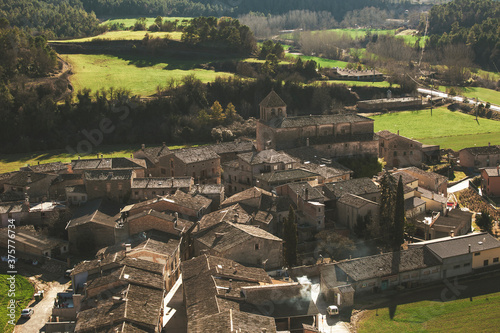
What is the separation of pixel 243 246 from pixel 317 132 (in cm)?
2350

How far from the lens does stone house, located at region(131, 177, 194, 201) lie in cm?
4681

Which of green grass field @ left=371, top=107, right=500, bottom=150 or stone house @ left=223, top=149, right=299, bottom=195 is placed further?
green grass field @ left=371, top=107, right=500, bottom=150

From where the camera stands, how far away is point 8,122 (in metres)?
72.0

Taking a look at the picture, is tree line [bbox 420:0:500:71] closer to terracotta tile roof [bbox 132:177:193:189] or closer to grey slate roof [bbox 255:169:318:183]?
grey slate roof [bbox 255:169:318:183]

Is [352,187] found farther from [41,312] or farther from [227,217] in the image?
[41,312]

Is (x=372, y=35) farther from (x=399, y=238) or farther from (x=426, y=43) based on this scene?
(x=399, y=238)

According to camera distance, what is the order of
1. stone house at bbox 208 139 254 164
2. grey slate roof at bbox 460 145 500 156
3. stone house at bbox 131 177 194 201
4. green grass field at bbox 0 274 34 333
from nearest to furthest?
green grass field at bbox 0 274 34 333, stone house at bbox 131 177 194 201, stone house at bbox 208 139 254 164, grey slate roof at bbox 460 145 500 156

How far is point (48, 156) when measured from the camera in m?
66.9

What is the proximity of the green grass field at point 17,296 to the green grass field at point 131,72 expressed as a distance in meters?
46.0

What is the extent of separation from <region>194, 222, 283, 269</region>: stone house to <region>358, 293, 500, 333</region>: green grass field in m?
6.80

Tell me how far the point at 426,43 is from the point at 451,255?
9792 cm

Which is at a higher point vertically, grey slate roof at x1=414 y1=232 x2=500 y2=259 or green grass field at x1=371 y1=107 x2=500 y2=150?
grey slate roof at x1=414 y1=232 x2=500 y2=259

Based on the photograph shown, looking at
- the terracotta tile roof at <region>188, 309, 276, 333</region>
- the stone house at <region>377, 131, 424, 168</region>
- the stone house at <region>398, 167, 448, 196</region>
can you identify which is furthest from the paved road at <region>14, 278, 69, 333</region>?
the stone house at <region>377, 131, 424, 168</region>

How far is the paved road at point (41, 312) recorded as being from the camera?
1309 inches
